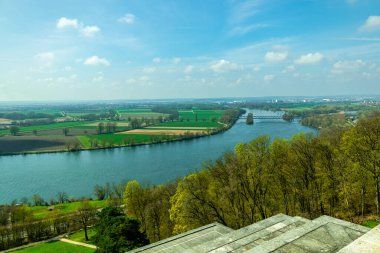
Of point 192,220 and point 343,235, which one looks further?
point 192,220

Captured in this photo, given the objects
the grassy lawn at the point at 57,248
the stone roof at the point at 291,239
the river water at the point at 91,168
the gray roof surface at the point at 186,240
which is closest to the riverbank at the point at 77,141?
the river water at the point at 91,168

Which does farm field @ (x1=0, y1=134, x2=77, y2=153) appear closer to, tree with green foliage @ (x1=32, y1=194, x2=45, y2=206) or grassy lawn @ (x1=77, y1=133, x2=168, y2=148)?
grassy lawn @ (x1=77, y1=133, x2=168, y2=148)

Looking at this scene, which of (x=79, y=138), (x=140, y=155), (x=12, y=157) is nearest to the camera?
(x=140, y=155)

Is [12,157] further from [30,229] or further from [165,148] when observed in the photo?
[30,229]

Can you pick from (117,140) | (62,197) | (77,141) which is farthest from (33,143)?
(62,197)

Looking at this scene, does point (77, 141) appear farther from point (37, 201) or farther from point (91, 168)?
point (37, 201)

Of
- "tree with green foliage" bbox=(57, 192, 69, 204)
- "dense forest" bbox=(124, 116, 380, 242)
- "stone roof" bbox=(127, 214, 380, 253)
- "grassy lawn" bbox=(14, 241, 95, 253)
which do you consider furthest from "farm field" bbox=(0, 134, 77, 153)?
"stone roof" bbox=(127, 214, 380, 253)

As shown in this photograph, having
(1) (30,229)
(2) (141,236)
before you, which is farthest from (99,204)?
(2) (141,236)
